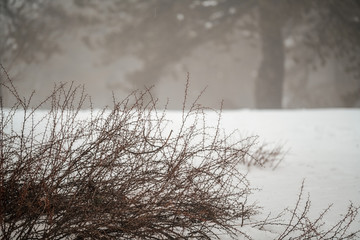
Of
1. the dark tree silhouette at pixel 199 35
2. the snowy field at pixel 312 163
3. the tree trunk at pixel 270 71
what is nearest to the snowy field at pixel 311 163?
the snowy field at pixel 312 163

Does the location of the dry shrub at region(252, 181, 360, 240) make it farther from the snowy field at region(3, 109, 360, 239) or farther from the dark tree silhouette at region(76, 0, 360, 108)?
the dark tree silhouette at region(76, 0, 360, 108)

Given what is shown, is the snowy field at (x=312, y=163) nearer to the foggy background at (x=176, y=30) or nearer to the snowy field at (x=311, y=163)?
the snowy field at (x=311, y=163)

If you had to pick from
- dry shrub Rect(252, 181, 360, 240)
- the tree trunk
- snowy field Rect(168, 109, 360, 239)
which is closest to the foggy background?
the tree trunk

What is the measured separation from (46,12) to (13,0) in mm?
2249

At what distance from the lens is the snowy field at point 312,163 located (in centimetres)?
296

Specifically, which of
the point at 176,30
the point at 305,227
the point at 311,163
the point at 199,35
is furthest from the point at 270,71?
the point at 305,227

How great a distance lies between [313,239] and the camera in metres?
2.22

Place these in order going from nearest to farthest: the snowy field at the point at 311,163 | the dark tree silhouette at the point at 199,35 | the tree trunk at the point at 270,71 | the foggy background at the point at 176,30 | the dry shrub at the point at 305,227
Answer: the dry shrub at the point at 305,227
the snowy field at the point at 311,163
the foggy background at the point at 176,30
the dark tree silhouette at the point at 199,35
the tree trunk at the point at 270,71

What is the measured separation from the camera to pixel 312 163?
171 inches

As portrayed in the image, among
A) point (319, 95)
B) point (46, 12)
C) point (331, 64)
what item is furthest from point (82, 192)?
point (331, 64)

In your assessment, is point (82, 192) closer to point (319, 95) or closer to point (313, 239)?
point (313, 239)

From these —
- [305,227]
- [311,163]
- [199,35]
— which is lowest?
[305,227]

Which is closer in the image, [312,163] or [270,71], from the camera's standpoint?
[312,163]

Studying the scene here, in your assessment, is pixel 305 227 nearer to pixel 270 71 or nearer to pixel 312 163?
pixel 312 163
